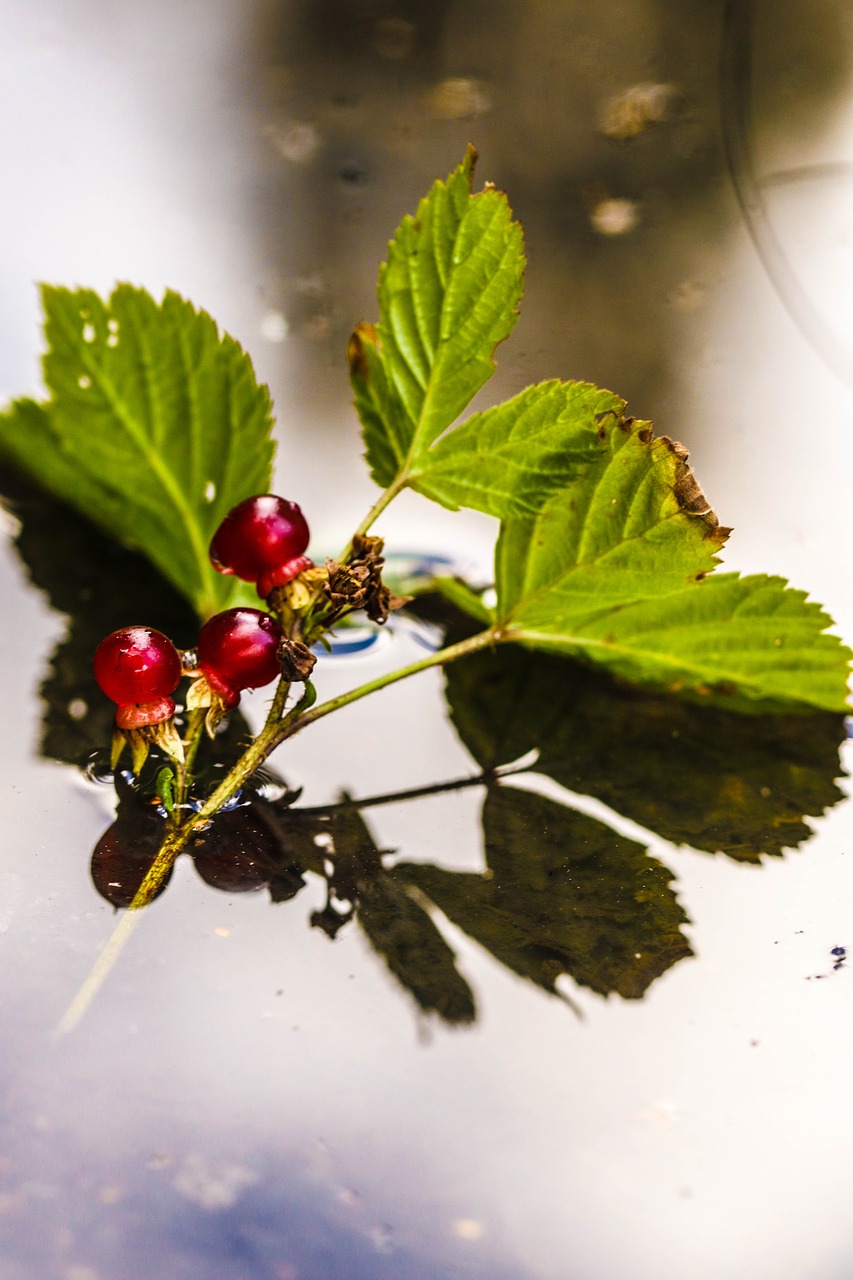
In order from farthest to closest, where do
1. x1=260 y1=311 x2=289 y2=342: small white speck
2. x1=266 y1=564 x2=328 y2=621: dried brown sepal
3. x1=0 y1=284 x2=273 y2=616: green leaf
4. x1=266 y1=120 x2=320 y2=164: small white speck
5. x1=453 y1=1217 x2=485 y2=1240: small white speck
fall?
1. x1=266 y1=120 x2=320 y2=164: small white speck
2. x1=260 y1=311 x2=289 y2=342: small white speck
3. x1=0 y1=284 x2=273 y2=616: green leaf
4. x1=266 y1=564 x2=328 y2=621: dried brown sepal
5. x1=453 y1=1217 x2=485 y2=1240: small white speck

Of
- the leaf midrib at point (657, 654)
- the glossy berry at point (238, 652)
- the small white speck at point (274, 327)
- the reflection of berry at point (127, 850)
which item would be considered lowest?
the reflection of berry at point (127, 850)

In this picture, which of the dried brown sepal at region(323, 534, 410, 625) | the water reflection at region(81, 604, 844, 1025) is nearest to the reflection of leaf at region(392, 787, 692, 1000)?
the water reflection at region(81, 604, 844, 1025)

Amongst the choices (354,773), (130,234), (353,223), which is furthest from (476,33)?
(354,773)

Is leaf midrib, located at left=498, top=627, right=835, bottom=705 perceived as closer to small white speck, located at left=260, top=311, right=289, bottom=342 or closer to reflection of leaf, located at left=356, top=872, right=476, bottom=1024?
reflection of leaf, located at left=356, top=872, right=476, bottom=1024

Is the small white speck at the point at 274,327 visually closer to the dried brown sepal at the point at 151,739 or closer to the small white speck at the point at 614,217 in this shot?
the small white speck at the point at 614,217

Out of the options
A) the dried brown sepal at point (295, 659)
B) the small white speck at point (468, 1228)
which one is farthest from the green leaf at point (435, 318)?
the small white speck at point (468, 1228)

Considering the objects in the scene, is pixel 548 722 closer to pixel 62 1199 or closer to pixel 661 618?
pixel 661 618
